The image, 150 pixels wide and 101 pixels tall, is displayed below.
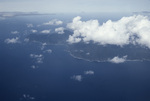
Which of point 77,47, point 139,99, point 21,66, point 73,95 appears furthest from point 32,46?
point 139,99

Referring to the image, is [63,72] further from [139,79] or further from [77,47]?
[77,47]

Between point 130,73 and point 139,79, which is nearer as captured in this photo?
point 139,79

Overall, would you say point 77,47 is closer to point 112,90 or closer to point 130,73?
point 130,73

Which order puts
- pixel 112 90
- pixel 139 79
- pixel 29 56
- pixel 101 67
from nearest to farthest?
pixel 112 90, pixel 139 79, pixel 101 67, pixel 29 56

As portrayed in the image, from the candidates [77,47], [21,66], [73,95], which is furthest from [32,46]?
[73,95]

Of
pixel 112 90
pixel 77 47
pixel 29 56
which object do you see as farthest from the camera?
pixel 77 47

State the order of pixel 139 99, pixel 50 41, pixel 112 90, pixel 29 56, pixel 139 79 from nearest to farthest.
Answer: pixel 139 99
pixel 112 90
pixel 139 79
pixel 29 56
pixel 50 41
